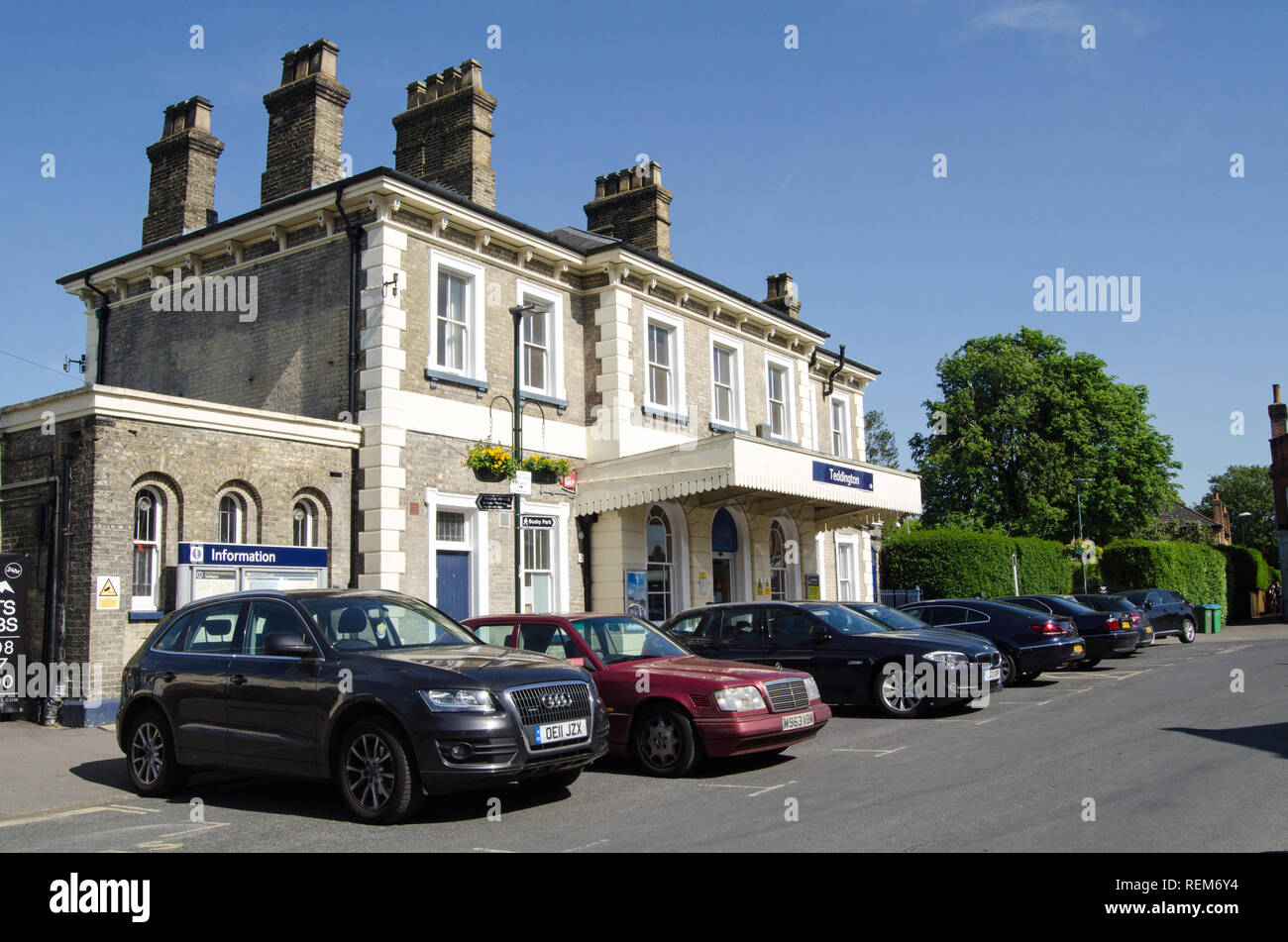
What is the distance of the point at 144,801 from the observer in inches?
350

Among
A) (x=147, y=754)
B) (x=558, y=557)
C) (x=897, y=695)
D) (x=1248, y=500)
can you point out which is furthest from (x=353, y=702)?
(x=1248, y=500)

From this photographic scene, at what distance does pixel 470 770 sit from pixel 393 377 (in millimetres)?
10439

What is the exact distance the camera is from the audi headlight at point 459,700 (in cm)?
734

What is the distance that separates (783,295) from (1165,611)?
1452 cm

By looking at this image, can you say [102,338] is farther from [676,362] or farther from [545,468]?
[676,362]

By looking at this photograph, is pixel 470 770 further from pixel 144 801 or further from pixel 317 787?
pixel 144 801

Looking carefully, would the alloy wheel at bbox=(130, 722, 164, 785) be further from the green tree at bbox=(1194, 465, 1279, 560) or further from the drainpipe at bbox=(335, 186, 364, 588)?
the green tree at bbox=(1194, 465, 1279, 560)

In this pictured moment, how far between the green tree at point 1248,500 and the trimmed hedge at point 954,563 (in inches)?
3039

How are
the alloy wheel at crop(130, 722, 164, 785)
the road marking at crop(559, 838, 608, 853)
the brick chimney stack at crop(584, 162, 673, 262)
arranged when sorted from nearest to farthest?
the road marking at crop(559, 838, 608, 853)
the alloy wheel at crop(130, 722, 164, 785)
the brick chimney stack at crop(584, 162, 673, 262)

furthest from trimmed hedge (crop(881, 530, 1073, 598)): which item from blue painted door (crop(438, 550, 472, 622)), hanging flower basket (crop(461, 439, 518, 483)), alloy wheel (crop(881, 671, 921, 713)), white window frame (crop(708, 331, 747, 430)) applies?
alloy wheel (crop(881, 671, 921, 713))

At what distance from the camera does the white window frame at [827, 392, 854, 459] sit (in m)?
29.8

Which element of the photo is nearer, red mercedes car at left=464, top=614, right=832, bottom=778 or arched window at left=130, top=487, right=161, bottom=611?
red mercedes car at left=464, top=614, right=832, bottom=778

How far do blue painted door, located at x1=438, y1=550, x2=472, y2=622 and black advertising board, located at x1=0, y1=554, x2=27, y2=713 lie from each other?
19.3 feet
